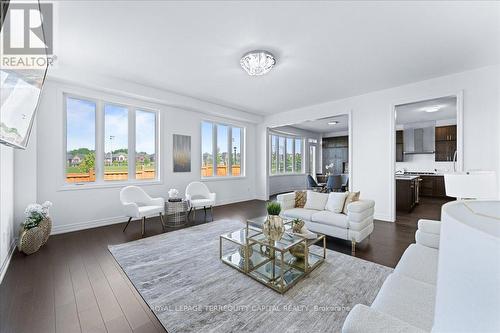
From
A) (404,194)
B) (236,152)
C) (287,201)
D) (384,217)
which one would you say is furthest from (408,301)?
(236,152)

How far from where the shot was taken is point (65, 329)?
1729 mm

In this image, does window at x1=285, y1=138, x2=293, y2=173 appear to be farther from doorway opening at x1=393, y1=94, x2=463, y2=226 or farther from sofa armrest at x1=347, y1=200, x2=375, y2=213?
sofa armrest at x1=347, y1=200, x2=375, y2=213

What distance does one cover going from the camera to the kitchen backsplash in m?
7.51

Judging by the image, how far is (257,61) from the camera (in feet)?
10.5

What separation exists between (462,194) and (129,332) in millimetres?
3154

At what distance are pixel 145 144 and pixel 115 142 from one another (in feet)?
2.02

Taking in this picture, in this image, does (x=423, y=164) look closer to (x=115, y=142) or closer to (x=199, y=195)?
(x=199, y=195)

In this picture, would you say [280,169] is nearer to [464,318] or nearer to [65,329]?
[65,329]

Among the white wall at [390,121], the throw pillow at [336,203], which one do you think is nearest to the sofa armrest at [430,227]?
the throw pillow at [336,203]

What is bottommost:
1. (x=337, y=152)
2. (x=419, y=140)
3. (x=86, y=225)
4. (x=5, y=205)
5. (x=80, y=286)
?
(x=80, y=286)

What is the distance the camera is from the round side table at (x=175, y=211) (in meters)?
4.45

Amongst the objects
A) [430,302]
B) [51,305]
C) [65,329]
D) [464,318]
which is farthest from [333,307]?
[51,305]

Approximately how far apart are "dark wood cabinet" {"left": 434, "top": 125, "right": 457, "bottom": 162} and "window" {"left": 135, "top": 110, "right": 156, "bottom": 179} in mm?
8997

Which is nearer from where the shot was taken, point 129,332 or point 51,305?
point 129,332
